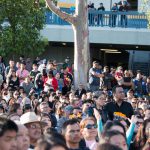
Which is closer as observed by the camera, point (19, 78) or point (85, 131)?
point (85, 131)

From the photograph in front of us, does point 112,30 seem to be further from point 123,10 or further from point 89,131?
point 89,131

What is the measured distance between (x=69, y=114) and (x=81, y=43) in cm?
1100

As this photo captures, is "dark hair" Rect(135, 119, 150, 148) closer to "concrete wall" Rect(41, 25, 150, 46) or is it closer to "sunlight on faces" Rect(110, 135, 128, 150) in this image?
"sunlight on faces" Rect(110, 135, 128, 150)

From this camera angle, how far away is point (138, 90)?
23.3 meters

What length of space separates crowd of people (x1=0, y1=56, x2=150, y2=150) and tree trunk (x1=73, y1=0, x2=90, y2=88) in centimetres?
54

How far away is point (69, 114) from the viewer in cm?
1383

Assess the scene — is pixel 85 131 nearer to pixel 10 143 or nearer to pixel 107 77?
pixel 10 143

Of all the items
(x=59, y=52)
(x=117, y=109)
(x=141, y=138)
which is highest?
(x=141, y=138)

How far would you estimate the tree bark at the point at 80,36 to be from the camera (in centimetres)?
2425

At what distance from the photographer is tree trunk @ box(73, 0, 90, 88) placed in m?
24.3

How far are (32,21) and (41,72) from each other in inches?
216

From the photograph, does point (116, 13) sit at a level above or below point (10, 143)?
below

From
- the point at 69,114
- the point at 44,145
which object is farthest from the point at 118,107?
the point at 44,145

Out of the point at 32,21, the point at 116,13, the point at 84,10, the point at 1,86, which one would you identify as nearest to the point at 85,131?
the point at 1,86
